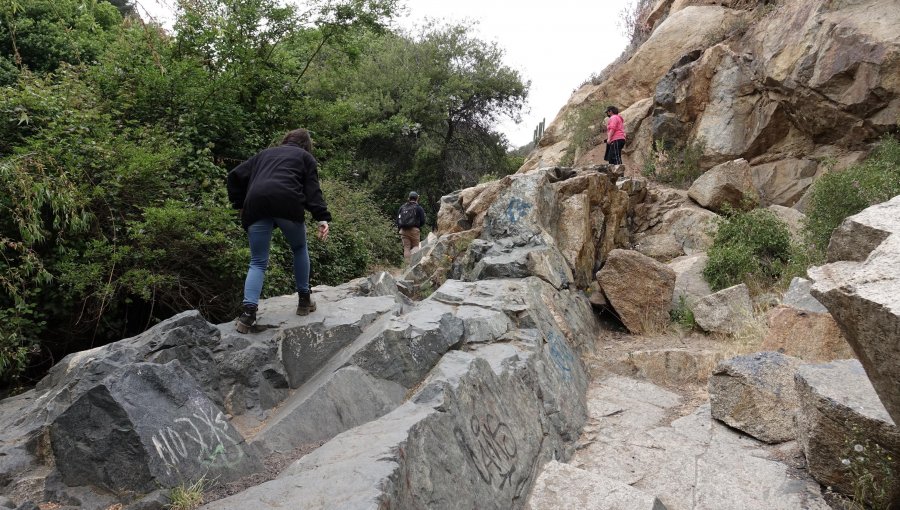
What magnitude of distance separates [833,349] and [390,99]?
667 inches

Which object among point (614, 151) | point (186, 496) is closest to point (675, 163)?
point (614, 151)

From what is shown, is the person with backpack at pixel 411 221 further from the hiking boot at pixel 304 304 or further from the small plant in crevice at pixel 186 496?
the small plant in crevice at pixel 186 496

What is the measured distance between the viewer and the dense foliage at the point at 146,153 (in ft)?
16.4

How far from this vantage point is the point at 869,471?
3.28 meters

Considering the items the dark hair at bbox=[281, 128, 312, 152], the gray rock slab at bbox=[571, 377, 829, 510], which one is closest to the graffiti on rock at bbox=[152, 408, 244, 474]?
the dark hair at bbox=[281, 128, 312, 152]

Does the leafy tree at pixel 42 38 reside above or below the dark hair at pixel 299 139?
above

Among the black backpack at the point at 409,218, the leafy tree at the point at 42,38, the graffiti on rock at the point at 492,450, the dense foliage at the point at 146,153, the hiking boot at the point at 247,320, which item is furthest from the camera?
the black backpack at the point at 409,218

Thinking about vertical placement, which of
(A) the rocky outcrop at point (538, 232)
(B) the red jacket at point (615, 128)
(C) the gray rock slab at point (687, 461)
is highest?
(B) the red jacket at point (615, 128)

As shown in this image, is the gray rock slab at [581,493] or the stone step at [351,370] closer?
the gray rock slab at [581,493]

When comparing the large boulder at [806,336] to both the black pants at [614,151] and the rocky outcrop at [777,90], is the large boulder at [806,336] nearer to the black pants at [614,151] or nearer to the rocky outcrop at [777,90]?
the rocky outcrop at [777,90]

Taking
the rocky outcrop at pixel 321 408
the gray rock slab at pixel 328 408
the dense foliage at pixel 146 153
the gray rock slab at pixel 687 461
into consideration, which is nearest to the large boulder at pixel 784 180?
the gray rock slab at pixel 687 461

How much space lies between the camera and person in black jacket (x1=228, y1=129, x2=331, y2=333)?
438 centimetres

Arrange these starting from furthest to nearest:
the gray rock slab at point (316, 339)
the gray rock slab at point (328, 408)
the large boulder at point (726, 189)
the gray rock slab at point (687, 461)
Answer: the large boulder at point (726, 189) → the gray rock slab at point (316, 339) → the gray rock slab at point (687, 461) → the gray rock slab at point (328, 408)

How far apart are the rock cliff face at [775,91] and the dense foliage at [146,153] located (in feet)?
24.9
